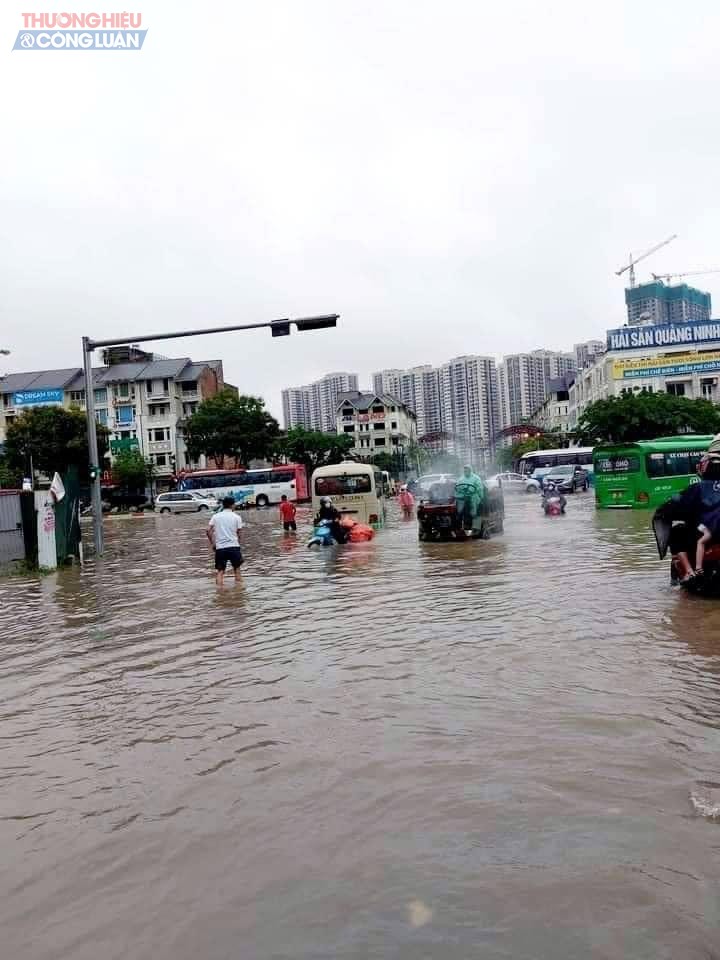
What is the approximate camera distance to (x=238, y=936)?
3143mm

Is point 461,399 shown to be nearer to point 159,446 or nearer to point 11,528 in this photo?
point 159,446

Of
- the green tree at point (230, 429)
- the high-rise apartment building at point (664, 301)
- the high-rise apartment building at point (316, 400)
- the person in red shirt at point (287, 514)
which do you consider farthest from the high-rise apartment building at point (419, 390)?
the person in red shirt at point (287, 514)

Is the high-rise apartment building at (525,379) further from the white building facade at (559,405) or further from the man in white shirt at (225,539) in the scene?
the man in white shirt at (225,539)

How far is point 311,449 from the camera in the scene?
90.4 meters

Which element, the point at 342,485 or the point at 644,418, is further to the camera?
the point at 644,418

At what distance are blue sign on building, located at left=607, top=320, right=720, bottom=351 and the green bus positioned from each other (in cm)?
5697

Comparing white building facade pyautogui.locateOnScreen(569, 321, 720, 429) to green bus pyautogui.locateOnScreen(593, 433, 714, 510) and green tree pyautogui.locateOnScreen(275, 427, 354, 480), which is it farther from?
green bus pyautogui.locateOnScreen(593, 433, 714, 510)

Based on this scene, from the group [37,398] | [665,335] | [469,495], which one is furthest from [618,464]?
[665,335]

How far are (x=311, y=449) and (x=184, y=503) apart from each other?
123 feet

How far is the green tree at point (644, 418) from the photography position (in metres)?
63.8

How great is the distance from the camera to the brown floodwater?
10.5ft

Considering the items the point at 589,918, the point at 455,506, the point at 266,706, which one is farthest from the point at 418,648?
the point at 455,506

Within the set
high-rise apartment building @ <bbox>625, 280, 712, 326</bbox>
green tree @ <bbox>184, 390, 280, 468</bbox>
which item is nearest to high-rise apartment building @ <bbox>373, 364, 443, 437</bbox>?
high-rise apartment building @ <bbox>625, 280, 712, 326</bbox>

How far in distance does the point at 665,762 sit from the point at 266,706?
9.59 feet
